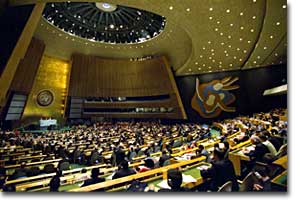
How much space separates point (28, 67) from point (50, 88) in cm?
563

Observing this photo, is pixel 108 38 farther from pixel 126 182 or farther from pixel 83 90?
pixel 126 182

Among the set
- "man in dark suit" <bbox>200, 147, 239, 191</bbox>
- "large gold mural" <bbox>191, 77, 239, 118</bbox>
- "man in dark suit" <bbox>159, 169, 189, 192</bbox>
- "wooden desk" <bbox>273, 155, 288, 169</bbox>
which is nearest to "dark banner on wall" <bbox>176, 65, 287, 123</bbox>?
"large gold mural" <bbox>191, 77, 239, 118</bbox>

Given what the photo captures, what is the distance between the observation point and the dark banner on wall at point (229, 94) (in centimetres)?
1883

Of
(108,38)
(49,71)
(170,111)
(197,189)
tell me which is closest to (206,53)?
(170,111)

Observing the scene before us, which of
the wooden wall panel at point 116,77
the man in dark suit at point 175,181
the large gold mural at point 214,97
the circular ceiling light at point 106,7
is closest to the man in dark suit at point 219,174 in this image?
the man in dark suit at point 175,181

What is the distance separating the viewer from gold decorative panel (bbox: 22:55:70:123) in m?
22.6

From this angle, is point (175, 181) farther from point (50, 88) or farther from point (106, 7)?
point (50, 88)

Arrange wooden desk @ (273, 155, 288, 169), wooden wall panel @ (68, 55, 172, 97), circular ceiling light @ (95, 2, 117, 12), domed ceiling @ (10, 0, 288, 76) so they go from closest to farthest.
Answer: wooden desk @ (273, 155, 288, 169) < domed ceiling @ (10, 0, 288, 76) < circular ceiling light @ (95, 2, 117, 12) < wooden wall panel @ (68, 55, 172, 97)

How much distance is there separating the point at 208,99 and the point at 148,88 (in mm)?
8190

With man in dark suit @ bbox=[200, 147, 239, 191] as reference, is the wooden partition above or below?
above

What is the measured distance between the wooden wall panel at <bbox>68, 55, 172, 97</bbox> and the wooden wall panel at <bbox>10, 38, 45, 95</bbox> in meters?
6.08

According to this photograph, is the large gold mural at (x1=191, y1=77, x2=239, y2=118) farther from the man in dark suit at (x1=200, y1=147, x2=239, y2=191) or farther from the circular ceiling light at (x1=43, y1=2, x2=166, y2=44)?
the man in dark suit at (x1=200, y1=147, x2=239, y2=191)

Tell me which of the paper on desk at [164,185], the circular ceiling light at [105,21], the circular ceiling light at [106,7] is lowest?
the paper on desk at [164,185]

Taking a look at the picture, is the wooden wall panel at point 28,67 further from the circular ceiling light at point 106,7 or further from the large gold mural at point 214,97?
the large gold mural at point 214,97
